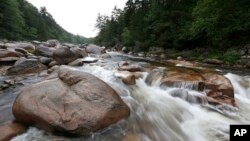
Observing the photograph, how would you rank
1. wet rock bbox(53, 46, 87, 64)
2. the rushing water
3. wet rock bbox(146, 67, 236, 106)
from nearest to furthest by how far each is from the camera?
1. the rushing water
2. wet rock bbox(146, 67, 236, 106)
3. wet rock bbox(53, 46, 87, 64)

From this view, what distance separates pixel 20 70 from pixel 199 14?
51.8ft

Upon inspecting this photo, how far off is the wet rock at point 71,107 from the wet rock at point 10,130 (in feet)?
0.48

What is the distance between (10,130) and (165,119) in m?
3.67

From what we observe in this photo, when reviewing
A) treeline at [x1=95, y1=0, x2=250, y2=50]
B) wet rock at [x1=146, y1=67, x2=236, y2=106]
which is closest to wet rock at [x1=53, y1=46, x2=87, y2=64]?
wet rock at [x1=146, y1=67, x2=236, y2=106]

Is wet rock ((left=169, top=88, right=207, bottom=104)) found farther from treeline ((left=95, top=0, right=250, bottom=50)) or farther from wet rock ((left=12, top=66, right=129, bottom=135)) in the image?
treeline ((left=95, top=0, right=250, bottom=50))

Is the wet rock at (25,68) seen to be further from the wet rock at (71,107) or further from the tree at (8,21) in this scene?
the tree at (8,21)

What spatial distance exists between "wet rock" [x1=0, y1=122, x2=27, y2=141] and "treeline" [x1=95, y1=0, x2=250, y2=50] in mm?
16878

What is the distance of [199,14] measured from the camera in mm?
20156

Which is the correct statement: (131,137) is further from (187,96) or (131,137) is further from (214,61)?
(214,61)

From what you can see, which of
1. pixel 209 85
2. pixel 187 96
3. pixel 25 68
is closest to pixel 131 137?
pixel 187 96

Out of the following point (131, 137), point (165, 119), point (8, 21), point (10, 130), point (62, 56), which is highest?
point (8, 21)

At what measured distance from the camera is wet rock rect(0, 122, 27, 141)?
14.3 feet

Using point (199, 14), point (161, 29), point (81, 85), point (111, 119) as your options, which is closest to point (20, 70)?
point (81, 85)

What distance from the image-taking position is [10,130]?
4.57m
